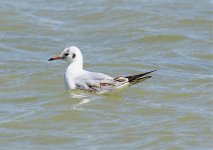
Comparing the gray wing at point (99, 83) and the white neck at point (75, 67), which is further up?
the white neck at point (75, 67)

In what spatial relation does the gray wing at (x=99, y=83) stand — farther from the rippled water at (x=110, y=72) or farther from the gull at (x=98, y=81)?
the rippled water at (x=110, y=72)

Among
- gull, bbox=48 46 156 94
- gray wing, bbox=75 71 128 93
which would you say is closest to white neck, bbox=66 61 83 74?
gull, bbox=48 46 156 94

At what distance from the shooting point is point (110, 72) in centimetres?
1412

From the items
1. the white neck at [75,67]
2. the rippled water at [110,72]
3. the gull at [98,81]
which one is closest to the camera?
the rippled water at [110,72]

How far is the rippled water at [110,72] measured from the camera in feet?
34.1

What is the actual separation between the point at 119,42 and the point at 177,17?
93.3 inches

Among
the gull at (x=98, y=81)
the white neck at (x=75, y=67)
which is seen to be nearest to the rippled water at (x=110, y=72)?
the gull at (x=98, y=81)

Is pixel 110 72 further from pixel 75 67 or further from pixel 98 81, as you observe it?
pixel 98 81

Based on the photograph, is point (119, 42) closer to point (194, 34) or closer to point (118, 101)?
point (194, 34)

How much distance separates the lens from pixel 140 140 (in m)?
10.2

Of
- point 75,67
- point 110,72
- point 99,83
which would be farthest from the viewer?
point 110,72

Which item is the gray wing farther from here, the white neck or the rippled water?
the white neck

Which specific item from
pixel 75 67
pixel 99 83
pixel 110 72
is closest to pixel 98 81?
pixel 99 83

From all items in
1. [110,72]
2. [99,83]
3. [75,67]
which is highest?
[75,67]
